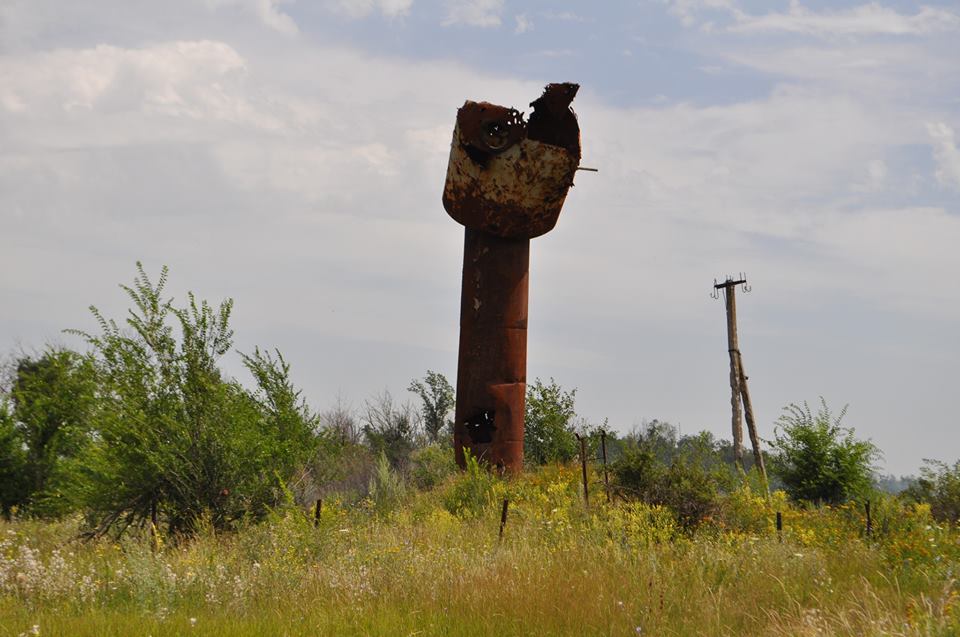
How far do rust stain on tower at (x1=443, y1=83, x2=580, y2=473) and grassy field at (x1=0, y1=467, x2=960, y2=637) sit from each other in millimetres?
4978

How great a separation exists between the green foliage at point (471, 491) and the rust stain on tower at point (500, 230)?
691 millimetres

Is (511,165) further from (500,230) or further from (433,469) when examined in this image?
(433,469)

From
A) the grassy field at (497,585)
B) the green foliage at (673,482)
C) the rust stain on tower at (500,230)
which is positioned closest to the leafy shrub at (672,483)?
the green foliage at (673,482)

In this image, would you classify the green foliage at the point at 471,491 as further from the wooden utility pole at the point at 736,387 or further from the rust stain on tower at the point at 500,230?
the wooden utility pole at the point at 736,387

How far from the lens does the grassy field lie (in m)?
6.84

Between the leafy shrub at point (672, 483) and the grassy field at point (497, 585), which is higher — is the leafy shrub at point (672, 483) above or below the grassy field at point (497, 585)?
above

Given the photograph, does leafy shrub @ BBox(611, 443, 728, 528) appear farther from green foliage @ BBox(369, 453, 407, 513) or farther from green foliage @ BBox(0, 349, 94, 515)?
green foliage @ BBox(0, 349, 94, 515)

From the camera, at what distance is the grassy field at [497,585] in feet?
22.5

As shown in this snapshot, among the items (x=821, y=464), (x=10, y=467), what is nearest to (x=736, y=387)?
(x=821, y=464)

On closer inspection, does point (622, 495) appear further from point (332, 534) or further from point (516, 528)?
point (332, 534)

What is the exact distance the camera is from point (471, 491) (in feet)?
50.3

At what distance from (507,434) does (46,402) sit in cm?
1128

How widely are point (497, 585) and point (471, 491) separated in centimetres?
775

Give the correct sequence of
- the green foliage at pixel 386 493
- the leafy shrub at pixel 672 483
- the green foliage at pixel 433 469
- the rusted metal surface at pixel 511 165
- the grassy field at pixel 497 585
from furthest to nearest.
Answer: the green foliage at pixel 433 469, the green foliage at pixel 386 493, the rusted metal surface at pixel 511 165, the leafy shrub at pixel 672 483, the grassy field at pixel 497 585
